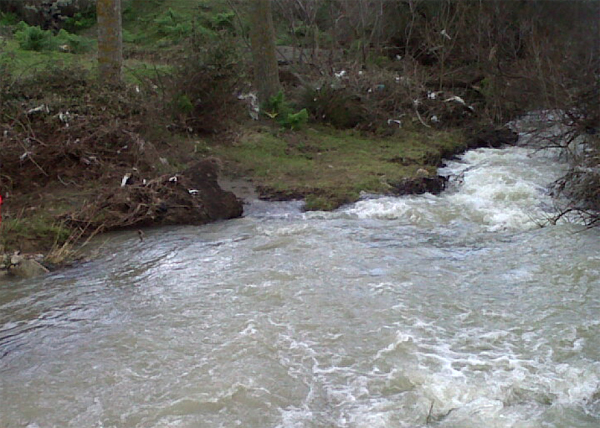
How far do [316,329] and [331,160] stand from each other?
7879 mm

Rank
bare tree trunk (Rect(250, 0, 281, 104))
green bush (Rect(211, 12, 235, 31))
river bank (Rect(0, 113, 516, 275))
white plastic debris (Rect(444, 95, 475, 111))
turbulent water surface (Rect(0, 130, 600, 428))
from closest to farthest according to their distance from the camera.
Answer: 1. turbulent water surface (Rect(0, 130, 600, 428))
2. river bank (Rect(0, 113, 516, 275))
3. bare tree trunk (Rect(250, 0, 281, 104))
4. white plastic debris (Rect(444, 95, 475, 111))
5. green bush (Rect(211, 12, 235, 31))

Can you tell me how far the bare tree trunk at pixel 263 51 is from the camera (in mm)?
16938

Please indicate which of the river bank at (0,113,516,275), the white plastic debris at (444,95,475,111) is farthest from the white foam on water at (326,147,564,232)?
the white plastic debris at (444,95,475,111)

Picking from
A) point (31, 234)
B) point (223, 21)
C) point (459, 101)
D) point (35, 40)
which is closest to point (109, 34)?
point (31, 234)

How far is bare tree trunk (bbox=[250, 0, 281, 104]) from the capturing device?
55.6ft

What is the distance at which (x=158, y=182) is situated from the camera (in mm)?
10562

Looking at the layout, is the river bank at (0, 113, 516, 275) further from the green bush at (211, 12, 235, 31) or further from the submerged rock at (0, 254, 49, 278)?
the green bush at (211, 12, 235, 31)

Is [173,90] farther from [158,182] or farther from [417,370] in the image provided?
[417,370]

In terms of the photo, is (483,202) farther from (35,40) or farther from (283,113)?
(35,40)

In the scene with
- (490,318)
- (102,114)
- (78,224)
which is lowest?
(490,318)

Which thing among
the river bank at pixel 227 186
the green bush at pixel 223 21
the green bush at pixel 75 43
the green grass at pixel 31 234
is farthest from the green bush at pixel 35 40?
the green grass at pixel 31 234

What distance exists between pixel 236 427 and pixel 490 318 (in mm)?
3178

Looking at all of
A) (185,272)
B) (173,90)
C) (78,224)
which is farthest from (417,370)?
(173,90)

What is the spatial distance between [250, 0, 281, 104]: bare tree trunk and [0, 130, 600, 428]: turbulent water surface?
23.7 feet
